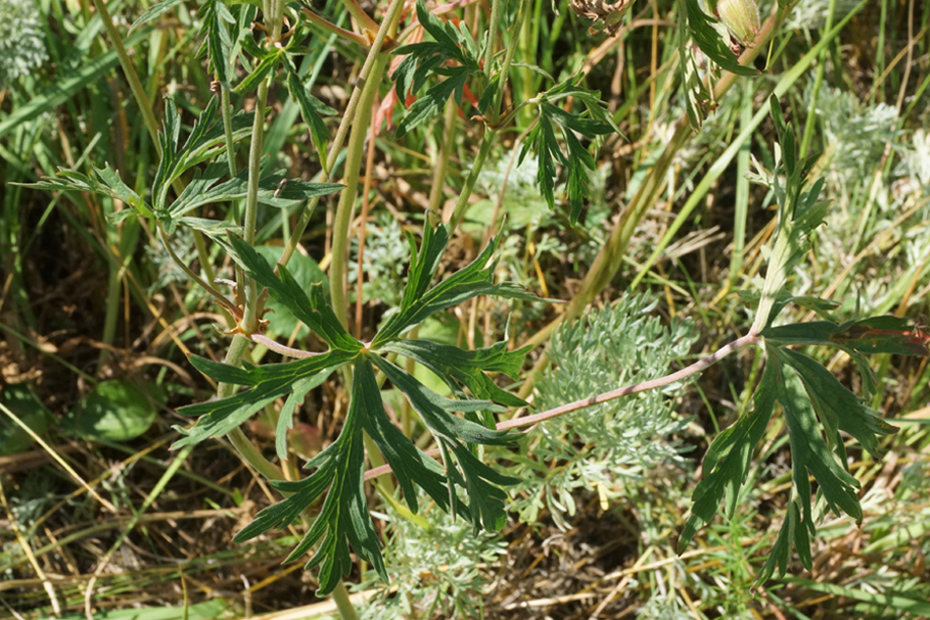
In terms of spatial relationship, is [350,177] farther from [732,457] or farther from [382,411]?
[732,457]

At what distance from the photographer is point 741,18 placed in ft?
2.75

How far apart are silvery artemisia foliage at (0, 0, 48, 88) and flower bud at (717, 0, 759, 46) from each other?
58.4 inches

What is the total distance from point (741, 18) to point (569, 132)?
0.24 m

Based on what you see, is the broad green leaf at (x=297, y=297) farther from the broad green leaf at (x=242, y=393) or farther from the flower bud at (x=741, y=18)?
the flower bud at (x=741, y=18)

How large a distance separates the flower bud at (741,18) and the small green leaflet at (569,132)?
0.53ft

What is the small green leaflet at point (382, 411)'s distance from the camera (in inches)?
31.3

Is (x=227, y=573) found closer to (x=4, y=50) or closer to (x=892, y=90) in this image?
(x=4, y=50)

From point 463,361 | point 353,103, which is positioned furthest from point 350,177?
point 463,361

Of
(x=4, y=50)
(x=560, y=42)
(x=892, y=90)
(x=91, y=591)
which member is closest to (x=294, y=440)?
(x=91, y=591)

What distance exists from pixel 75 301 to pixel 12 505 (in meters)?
0.50

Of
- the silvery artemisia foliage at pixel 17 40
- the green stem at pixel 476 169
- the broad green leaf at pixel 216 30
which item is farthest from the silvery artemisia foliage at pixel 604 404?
the silvery artemisia foliage at pixel 17 40

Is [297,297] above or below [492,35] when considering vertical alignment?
below

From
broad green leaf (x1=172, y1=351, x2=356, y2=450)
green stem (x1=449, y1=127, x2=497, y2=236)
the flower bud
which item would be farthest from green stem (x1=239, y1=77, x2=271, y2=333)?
the flower bud

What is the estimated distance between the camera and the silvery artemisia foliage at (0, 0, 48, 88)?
168cm
